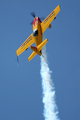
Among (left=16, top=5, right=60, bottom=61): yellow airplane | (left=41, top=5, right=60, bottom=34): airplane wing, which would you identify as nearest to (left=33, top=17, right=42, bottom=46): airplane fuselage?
(left=16, top=5, right=60, bottom=61): yellow airplane

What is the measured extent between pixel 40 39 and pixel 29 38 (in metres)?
2.75

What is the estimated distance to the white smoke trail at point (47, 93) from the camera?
52.2 metres

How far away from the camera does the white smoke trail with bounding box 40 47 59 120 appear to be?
5216 centimetres

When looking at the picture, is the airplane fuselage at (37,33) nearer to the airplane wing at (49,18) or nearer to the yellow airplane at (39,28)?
the yellow airplane at (39,28)

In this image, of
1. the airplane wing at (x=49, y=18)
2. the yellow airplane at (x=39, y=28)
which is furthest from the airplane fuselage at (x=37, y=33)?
the airplane wing at (x=49, y=18)

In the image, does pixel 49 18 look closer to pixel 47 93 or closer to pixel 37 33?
pixel 37 33

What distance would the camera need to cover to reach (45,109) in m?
52.8

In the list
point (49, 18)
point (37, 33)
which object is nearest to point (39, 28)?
point (37, 33)

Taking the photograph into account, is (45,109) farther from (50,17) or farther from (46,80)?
(50,17)

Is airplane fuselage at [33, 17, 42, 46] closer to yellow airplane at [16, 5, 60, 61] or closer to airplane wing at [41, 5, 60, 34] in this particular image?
yellow airplane at [16, 5, 60, 61]

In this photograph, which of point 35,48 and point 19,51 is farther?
point 19,51

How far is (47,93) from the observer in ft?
174

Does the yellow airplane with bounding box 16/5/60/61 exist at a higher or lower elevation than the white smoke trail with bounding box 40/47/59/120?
higher

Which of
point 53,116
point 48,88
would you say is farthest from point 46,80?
point 53,116
